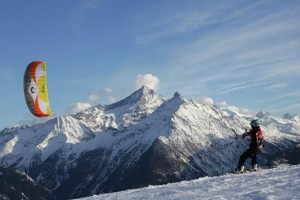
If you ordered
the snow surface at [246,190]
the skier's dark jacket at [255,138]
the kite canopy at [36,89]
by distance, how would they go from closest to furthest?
1. the snow surface at [246,190]
2. the skier's dark jacket at [255,138]
3. the kite canopy at [36,89]

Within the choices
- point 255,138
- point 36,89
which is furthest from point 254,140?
point 36,89

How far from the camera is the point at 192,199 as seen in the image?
21969 millimetres

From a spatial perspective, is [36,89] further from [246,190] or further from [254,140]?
[246,190]

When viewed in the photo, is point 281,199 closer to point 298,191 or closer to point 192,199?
point 298,191

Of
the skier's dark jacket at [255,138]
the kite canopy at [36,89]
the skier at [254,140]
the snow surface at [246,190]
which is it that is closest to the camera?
the snow surface at [246,190]

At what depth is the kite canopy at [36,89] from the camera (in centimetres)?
5341

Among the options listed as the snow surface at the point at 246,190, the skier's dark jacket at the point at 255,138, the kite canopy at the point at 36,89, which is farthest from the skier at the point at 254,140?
the kite canopy at the point at 36,89

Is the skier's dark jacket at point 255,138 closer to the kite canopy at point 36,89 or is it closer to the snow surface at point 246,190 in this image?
the snow surface at point 246,190

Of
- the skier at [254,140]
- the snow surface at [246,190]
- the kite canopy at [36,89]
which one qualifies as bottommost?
the snow surface at [246,190]

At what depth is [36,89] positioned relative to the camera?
54.0 metres

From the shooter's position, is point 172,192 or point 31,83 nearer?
point 172,192

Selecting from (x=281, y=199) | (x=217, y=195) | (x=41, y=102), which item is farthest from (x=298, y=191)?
(x=41, y=102)

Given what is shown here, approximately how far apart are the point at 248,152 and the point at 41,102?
27647 mm

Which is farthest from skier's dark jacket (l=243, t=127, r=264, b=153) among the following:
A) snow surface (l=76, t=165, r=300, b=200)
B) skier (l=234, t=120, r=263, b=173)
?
snow surface (l=76, t=165, r=300, b=200)
